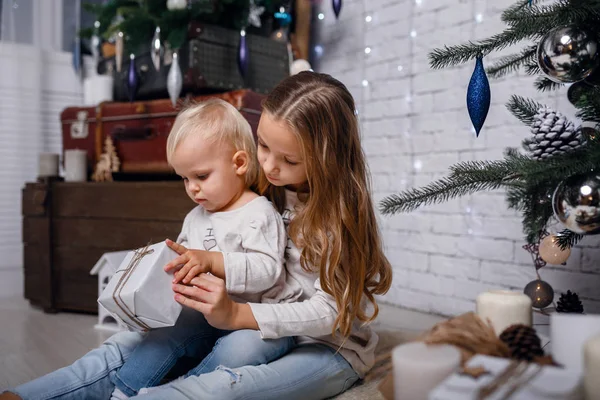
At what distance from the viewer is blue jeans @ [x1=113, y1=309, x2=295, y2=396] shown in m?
1.03

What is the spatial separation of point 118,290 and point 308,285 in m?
0.36

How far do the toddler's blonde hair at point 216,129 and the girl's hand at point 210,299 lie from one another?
0.27 m

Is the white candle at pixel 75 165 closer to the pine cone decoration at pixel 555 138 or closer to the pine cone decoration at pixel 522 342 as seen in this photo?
the pine cone decoration at pixel 555 138

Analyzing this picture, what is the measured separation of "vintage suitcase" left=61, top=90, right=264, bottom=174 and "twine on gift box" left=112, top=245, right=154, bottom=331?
81cm

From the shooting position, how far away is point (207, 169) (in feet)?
3.73

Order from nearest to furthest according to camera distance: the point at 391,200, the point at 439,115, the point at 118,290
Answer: the point at 118,290 < the point at 391,200 < the point at 439,115

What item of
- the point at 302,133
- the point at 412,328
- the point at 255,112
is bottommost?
the point at 412,328

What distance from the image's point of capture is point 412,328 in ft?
5.91

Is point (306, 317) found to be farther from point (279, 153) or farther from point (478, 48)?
point (478, 48)

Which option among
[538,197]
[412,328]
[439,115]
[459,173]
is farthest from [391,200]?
[439,115]

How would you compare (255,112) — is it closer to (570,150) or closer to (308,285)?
(308,285)

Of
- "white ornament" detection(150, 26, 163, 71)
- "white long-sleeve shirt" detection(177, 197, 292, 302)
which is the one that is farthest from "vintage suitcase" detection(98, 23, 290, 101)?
"white long-sleeve shirt" detection(177, 197, 292, 302)

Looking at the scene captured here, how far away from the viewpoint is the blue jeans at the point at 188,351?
1.03 meters

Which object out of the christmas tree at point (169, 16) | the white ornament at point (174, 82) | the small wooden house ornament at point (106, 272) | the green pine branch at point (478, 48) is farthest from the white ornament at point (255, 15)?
the green pine branch at point (478, 48)
